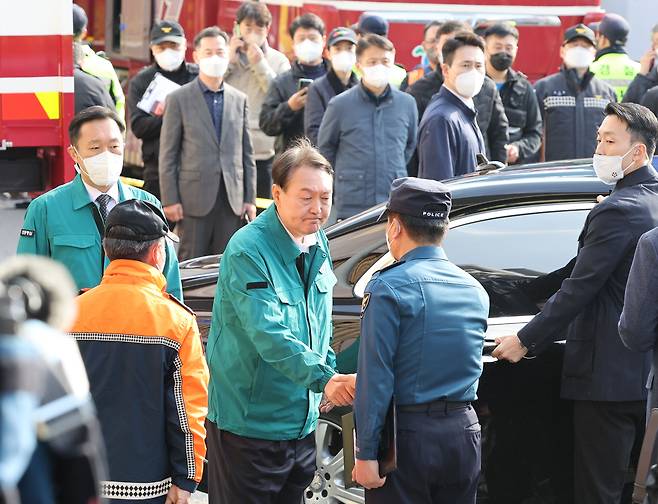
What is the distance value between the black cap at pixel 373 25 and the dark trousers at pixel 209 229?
3.28 m

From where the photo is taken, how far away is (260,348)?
4.07 meters

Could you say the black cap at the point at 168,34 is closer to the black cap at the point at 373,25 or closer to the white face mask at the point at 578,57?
the black cap at the point at 373,25

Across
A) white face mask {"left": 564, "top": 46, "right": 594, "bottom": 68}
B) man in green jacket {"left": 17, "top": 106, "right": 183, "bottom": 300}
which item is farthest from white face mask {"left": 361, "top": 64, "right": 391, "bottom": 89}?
man in green jacket {"left": 17, "top": 106, "right": 183, "bottom": 300}

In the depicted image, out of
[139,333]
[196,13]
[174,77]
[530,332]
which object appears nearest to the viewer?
[139,333]

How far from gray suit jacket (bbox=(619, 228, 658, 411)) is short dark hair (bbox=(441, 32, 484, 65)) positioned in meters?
3.89

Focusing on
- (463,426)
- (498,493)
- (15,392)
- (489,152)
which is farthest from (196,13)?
(15,392)

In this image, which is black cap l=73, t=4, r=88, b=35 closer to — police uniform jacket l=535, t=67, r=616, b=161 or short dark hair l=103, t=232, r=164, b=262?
police uniform jacket l=535, t=67, r=616, b=161

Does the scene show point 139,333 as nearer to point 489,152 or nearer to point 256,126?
point 489,152

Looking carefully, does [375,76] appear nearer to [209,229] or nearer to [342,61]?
[342,61]

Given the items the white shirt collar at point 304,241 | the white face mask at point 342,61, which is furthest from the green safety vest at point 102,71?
the white shirt collar at point 304,241

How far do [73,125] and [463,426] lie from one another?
Answer: 2.09 m

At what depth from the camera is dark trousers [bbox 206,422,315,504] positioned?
13.8ft

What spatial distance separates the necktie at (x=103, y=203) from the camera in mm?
4895

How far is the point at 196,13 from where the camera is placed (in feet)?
39.1
